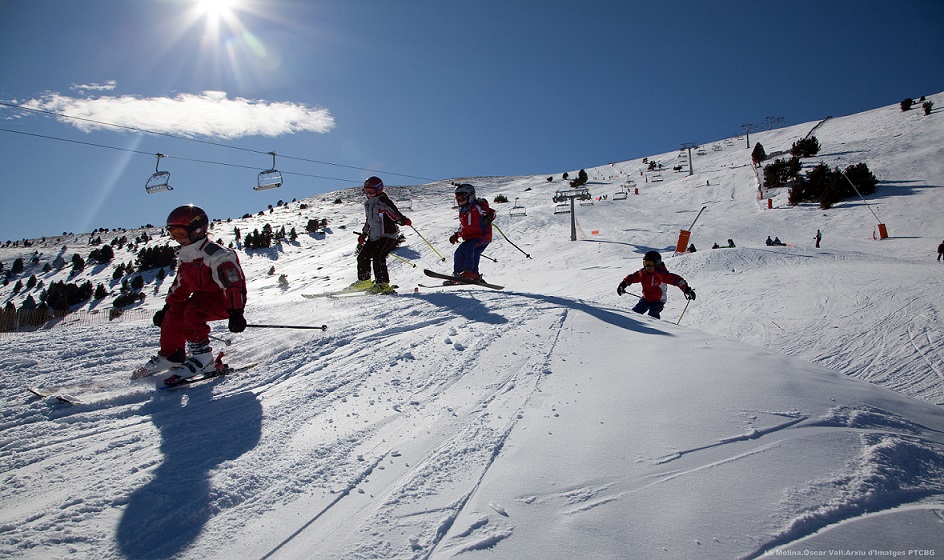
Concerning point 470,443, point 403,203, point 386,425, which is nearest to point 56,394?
point 386,425

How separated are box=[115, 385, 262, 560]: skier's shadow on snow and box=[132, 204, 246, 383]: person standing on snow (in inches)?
19.4

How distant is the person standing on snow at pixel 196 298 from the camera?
11.4ft

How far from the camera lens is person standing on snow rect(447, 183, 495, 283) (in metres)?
7.68

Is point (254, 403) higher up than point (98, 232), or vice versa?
point (98, 232)

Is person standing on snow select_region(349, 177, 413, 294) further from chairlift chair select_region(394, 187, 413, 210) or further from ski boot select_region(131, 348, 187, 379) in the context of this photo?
chairlift chair select_region(394, 187, 413, 210)

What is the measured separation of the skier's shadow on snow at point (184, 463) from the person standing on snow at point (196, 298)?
0.49 m

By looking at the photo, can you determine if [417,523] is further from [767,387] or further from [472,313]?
[472,313]

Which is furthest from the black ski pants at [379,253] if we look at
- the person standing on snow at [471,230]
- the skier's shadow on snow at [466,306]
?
the skier's shadow on snow at [466,306]

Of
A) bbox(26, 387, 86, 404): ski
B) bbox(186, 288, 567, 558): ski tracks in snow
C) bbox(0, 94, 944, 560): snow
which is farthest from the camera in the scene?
bbox(26, 387, 86, 404): ski

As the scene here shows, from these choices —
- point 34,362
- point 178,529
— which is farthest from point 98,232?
point 178,529

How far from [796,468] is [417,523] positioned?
158 cm

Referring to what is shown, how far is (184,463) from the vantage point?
6.97ft

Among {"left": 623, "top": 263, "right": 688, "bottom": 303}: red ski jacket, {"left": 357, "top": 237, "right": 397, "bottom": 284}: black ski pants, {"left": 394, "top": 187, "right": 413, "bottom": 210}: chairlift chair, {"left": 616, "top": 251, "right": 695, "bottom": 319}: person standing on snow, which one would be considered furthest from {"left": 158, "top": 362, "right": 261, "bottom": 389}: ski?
{"left": 394, "top": 187, "right": 413, "bottom": 210}: chairlift chair

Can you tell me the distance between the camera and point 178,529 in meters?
1.70
